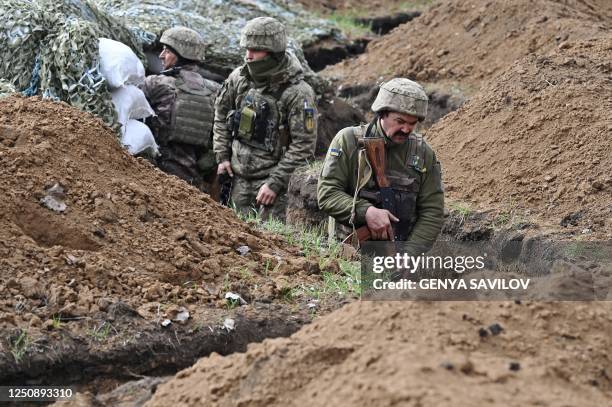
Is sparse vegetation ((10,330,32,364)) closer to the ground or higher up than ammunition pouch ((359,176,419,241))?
closer to the ground

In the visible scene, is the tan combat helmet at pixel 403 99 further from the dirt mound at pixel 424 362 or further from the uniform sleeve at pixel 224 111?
the uniform sleeve at pixel 224 111

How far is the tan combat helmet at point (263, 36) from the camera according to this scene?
384 inches

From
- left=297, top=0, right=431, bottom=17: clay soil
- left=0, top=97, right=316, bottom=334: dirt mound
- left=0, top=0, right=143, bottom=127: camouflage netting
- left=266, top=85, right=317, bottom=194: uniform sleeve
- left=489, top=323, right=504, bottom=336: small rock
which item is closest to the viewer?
left=489, top=323, right=504, bottom=336: small rock

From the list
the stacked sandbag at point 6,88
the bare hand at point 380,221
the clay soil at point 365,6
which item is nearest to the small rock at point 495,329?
the bare hand at point 380,221

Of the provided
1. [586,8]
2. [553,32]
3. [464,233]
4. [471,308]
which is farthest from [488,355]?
[586,8]

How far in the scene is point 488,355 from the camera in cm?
468

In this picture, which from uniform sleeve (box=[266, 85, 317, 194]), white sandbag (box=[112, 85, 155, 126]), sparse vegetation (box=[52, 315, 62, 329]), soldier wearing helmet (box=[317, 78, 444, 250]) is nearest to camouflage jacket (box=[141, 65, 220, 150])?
white sandbag (box=[112, 85, 155, 126])

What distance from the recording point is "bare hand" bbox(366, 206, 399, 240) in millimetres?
7582

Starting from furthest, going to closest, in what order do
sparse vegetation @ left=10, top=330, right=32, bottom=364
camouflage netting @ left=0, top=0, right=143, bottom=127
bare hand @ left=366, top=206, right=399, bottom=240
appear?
1. camouflage netting @ left=0, top=0, right=143, bottom=127
2. bare hand @ left=366, top=206, right=399, bottom=240
3. sparse vegetation @ left=10, top=330, right=32, bottom=364

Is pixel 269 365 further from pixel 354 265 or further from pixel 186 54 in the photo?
pixel 186 54

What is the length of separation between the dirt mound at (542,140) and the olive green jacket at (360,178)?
162 centimetres

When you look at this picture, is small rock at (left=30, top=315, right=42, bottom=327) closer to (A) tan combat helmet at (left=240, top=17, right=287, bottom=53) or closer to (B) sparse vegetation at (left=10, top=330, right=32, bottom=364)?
(B) sparse vegetation at (left=10, top=330, right=32, bottom=364)

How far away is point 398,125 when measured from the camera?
7.55 meters

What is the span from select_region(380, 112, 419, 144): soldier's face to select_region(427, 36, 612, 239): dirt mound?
2.02 meters
